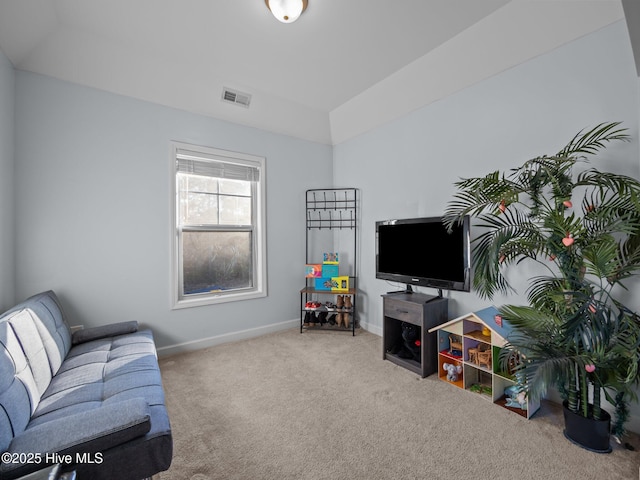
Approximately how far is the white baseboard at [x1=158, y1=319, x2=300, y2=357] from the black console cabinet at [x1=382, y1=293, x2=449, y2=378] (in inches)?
54.4

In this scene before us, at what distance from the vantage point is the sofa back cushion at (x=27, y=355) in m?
1.20

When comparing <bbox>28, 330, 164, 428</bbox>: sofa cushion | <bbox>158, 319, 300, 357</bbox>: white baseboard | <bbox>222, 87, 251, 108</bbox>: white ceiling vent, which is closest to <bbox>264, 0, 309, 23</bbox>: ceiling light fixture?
<bbox>222, 87, 251, 108</bbox>: white ceiling vent

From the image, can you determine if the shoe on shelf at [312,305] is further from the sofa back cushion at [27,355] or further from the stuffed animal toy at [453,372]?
the sofa back cushion at [27,355]

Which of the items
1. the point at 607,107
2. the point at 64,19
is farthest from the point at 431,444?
the point at 64,19

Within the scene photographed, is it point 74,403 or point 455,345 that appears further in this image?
point 455,345

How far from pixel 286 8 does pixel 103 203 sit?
2248 millimetres

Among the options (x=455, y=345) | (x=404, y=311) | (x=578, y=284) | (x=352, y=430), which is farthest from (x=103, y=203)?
(x=578, y=284)

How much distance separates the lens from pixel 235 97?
3143mm

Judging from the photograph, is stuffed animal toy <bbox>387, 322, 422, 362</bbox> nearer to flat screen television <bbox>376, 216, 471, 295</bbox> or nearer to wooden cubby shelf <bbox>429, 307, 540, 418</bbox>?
wooden cubby shelf <bbox>429, 307, 540, 418</bbox>

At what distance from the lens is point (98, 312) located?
8.68ft

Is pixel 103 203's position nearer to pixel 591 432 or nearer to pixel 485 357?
pixel 485 357

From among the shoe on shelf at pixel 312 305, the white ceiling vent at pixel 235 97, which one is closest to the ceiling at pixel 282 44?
the white ceiling vent at pixel 235 97

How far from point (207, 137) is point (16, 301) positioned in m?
2.18

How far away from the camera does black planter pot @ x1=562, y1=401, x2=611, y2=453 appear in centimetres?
159
